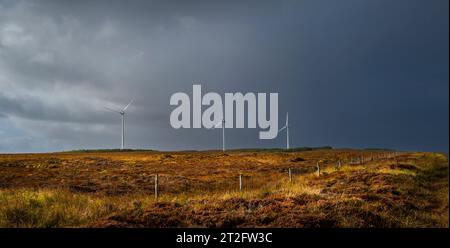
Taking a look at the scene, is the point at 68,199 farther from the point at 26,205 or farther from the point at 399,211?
the point at 399,211

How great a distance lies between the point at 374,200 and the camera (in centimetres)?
2158

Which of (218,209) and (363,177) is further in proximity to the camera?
(363,177)

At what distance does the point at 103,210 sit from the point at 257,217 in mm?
6231

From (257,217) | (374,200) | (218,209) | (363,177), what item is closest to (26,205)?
(218,209)

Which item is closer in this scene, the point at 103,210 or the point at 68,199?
the point at 103,210

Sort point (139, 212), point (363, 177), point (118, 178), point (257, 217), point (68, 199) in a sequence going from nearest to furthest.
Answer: point (257, 217) < point (139, 212) < point (68, 199) < point (363, 177) < point (118, 178)

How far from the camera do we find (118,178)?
50.0 meters
